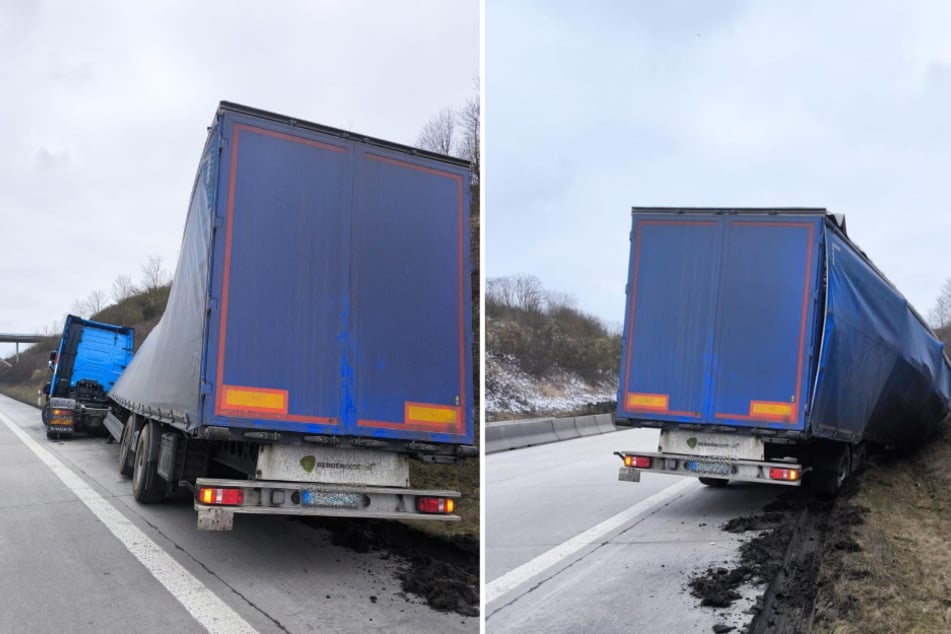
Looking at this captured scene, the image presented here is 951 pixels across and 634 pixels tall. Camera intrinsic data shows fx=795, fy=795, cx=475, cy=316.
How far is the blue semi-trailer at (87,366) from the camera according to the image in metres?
22.1

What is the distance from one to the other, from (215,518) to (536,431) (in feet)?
53.2

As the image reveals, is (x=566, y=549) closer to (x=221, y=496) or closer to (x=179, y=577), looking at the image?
(x=221, y=496)

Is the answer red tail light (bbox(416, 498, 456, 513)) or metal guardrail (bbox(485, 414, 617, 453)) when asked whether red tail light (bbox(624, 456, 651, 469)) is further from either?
metal guardrail (bbox(485, 414, 617, 453))

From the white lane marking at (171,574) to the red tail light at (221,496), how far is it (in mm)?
657

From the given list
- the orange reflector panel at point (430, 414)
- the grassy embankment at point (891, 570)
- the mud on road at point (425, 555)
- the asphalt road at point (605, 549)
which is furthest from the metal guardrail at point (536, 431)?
the orange reflector panel at point (430, 414)

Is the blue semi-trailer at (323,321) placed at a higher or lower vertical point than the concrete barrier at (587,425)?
higher

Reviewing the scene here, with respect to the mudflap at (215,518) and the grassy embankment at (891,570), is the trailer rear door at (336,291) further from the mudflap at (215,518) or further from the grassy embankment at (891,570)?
the grassy embankment at (891,570)

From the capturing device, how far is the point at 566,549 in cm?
796

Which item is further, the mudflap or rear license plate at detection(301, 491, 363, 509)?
rear license plate at detection(301, 491, 363, 509)

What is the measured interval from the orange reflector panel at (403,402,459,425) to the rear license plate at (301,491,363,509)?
0.87 m

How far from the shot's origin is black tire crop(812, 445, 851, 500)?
1041 centimetres

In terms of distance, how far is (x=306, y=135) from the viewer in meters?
7.29

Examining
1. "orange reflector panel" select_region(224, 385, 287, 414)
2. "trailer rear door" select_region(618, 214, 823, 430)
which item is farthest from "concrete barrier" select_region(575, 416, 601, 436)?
"orange reflector panel" select_region(224, 385, 287, 414)

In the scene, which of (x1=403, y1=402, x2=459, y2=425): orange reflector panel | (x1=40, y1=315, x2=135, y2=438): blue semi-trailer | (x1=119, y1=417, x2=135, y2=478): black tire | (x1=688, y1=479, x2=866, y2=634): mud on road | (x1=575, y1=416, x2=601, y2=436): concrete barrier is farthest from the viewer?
(x1=575, y1=416, x2=601, y2=436): concrete barrier
